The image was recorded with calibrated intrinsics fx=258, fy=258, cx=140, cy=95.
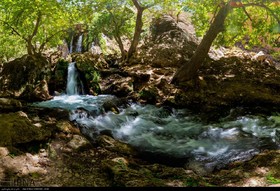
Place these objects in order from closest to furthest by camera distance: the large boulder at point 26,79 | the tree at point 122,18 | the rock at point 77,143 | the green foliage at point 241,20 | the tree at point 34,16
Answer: the rock at point 77,143, the green foliage at point 241,20, the tree at point 34,16, the large boulder at point 26,79, the tree at point 122,18

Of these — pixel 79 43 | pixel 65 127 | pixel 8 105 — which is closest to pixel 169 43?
pixel 79 43

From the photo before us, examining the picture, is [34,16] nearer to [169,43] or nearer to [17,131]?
[169,43]

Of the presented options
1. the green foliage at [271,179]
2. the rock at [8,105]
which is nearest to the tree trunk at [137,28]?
the rock at [8,105]

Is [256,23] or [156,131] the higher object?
[256,23]

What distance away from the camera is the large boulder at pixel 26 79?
40.0ft

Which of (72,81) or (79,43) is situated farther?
(79,43)

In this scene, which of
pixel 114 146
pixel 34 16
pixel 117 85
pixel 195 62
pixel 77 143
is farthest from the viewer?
pixel 34 16

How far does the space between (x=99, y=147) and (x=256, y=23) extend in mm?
10071

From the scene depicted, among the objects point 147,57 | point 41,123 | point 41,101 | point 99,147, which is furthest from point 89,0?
point 99,147

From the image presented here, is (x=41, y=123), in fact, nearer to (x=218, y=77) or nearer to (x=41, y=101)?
(x=41, y=101)

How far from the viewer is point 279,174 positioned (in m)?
4.95

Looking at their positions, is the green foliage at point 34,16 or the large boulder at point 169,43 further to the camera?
the large boulder at point 169,43

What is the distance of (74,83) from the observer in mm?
14344

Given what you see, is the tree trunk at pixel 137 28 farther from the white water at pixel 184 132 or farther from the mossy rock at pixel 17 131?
the mossy rock at pixel 17 131
